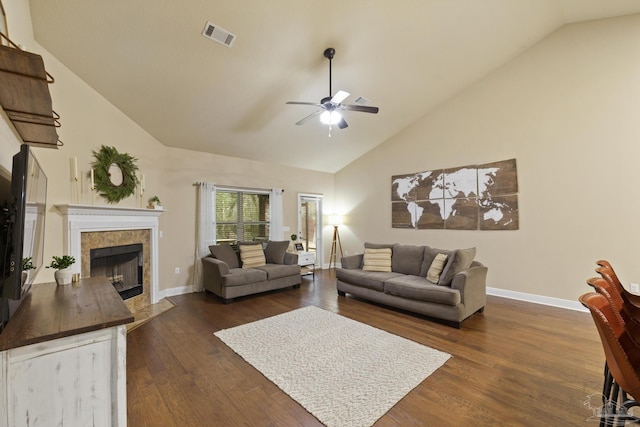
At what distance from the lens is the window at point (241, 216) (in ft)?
18.1

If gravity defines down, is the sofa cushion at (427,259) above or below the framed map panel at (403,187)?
below

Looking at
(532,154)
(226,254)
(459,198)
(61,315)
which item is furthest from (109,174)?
(532,154)

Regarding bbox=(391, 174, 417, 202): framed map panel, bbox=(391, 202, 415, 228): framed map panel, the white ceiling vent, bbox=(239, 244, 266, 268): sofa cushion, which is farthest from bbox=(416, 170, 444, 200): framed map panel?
the white ceiling vent

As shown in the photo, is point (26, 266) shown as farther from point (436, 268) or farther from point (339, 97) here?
point (436, 268)

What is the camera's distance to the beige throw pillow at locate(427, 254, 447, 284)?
12.5 ft

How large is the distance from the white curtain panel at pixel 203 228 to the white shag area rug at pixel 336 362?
211 cm

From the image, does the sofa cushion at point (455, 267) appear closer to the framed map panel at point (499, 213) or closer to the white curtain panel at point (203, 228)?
the framed map panel at point (499, 213)

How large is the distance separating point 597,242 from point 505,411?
3414 mm

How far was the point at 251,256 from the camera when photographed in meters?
5.11

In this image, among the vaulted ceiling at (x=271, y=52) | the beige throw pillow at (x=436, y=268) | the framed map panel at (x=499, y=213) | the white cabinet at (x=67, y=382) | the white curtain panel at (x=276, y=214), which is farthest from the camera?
the white curtain panel at (x=276, y=214)

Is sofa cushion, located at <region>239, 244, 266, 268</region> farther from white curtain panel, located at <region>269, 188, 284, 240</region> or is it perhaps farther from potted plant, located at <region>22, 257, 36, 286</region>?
potted plant, located at <region>22, 257, 36, 286</region>

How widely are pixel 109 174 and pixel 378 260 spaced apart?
13.9ft

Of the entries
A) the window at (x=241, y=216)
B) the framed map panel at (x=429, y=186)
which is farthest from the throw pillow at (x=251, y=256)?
the framed map panel at (x=429, y=186)

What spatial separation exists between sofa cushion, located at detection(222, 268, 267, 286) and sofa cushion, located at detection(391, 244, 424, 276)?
→ 2.34 m
